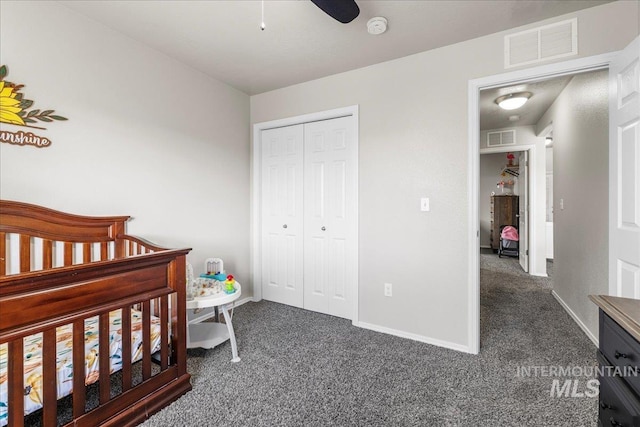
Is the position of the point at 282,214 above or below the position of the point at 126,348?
above

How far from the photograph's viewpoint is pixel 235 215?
322 centimetres

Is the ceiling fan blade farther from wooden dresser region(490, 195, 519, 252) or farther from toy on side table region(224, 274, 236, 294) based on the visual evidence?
wooden dresser region(490, 195, 519, 252)

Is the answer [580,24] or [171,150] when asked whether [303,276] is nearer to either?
[171,150]

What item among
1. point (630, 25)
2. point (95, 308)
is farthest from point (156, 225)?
point (630, 25)

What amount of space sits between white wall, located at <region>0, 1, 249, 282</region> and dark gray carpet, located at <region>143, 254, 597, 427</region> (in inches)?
43.5

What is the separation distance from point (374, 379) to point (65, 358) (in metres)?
1.65

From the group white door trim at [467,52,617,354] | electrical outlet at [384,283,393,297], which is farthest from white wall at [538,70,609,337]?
electrical outlet at [384,283,393,297]

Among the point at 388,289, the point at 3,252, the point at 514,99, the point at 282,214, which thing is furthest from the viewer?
the point at 514,99

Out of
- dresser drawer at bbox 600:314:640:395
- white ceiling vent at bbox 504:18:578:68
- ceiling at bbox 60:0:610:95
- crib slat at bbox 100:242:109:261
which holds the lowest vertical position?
dresser drawer at bbox 600:314:640:395

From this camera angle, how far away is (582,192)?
9.06 ft

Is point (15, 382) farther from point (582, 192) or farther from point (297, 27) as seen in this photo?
point (582, 192)

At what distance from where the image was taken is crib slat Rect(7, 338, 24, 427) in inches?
43.9

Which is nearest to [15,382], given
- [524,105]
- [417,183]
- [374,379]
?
[374,379]

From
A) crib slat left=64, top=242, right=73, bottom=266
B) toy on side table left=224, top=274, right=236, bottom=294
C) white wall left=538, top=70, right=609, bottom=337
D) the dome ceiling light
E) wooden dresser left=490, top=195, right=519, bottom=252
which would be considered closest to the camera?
crib slat left=64, top=242, right=73, bottom=266
